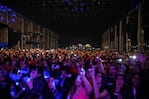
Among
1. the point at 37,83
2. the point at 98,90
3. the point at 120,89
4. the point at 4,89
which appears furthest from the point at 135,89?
the point at 4,89

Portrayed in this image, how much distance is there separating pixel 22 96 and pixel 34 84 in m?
0.64

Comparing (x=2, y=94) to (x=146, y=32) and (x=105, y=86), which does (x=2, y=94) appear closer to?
(x=105, y=86)

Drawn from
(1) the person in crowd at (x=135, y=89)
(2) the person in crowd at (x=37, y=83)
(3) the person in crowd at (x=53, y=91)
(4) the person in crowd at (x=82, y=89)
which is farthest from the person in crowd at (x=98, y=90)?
(2) the person in crowd at (x=37, y=83)

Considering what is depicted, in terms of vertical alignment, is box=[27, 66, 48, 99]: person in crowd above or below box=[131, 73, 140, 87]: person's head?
below

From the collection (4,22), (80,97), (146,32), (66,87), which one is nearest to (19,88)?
(66,87)

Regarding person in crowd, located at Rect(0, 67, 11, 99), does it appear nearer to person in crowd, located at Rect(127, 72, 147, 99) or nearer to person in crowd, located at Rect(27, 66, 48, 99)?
person in crowd, located at Rect(27, 66, 48, 99)

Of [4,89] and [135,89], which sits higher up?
[135,89]

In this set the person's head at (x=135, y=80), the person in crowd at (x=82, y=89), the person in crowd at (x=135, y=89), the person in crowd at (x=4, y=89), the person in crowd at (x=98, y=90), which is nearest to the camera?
the person in crowd at (x=98, y=90)

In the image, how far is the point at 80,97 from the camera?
7.50 metres

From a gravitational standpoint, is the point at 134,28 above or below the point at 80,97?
above

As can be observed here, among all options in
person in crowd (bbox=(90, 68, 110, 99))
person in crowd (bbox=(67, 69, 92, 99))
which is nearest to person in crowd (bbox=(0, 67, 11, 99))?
person in crowd (bbox=(67, 69, 92, 99))

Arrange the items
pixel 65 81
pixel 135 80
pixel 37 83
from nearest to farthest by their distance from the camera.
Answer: pixel 135 80, pixel 37 83, pixel 65 81

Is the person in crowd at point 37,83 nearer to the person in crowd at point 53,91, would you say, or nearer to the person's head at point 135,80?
the person in crowd at point 53,91

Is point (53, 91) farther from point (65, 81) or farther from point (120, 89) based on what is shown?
point (120, 89)
